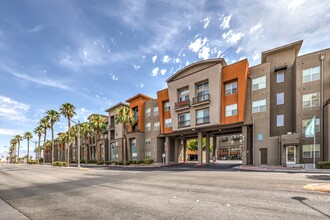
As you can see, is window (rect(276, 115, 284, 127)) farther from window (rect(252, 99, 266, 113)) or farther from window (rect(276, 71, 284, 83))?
window (rect(276, 71, 284, 83))

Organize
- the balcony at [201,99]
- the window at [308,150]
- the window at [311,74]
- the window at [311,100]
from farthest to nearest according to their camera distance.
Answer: the balcony at [201,99], the window at [311,74], the window at [311,100], the window at [308,150]

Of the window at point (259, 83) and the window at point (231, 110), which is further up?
the window at point (259, 83)

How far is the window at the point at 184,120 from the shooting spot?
3972 cm

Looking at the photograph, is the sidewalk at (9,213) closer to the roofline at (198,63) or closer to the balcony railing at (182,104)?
the balcony railing at (182,104)

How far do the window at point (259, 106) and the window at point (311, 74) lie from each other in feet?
19.5

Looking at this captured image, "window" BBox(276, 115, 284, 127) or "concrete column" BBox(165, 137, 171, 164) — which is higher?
"window" BBox(276, 115, 284, 127)

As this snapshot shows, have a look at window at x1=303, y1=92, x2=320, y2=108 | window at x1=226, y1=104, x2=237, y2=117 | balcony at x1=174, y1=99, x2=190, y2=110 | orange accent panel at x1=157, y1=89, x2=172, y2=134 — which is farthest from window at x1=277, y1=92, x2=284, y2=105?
orange accent panel at x1=157, y1=89, x2=172, y2=134

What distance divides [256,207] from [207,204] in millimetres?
1787

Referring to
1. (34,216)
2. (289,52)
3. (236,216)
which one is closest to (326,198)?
(236,216)

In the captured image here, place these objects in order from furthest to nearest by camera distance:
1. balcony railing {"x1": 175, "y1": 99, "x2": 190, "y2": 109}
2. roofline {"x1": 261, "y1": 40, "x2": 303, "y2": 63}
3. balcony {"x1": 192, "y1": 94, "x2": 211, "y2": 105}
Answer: balcony railing {"x1": 175, "y1": 99, "x2": 190, "y2": 109}
balcony {"x1": 192, "y1": 94, "x2": 211, "y2": 105}
roofline {"x1": 261, "y1": 40, "x2": 303, "y2": 63}

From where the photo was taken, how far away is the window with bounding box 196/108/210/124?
3648 centimetres

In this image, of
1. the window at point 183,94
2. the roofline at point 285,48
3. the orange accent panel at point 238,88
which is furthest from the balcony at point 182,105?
the roofline at point 285,48

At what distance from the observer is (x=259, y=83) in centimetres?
3130

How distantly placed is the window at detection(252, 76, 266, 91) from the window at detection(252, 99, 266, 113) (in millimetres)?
2173
